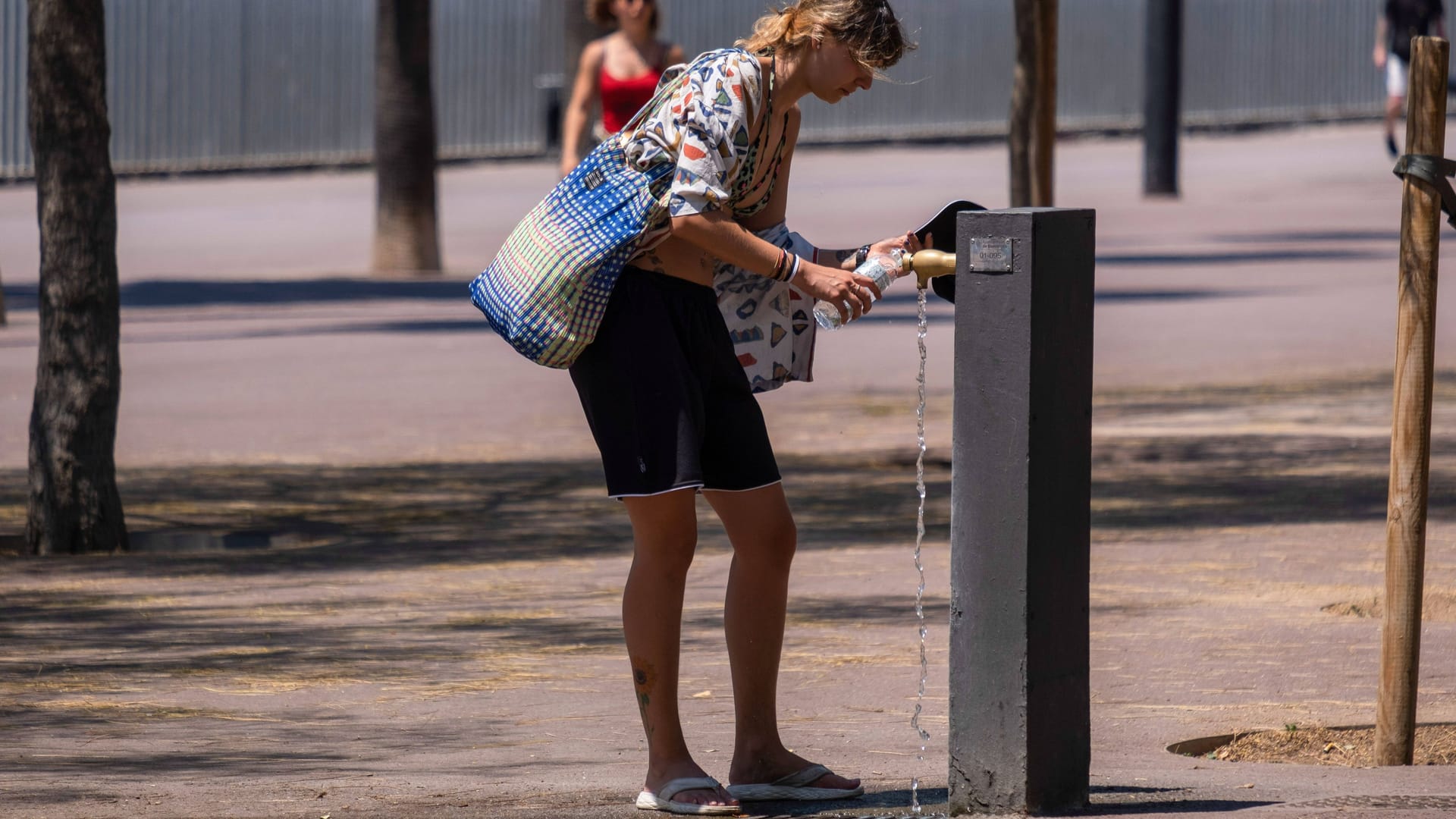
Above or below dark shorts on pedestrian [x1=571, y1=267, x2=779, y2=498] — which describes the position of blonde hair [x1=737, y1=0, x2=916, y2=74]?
above

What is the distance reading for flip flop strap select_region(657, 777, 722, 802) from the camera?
474cm

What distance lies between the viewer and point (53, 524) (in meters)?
8.34

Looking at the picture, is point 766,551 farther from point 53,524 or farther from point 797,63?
point 53,524

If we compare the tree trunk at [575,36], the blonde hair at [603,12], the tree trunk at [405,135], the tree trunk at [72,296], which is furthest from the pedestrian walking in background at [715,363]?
the tree trunk at [575,36]

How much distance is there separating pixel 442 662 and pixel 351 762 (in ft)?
3.93

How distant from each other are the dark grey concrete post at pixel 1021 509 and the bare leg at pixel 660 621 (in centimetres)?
58

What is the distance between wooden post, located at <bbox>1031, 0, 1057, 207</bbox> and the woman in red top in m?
2.81

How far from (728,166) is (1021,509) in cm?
88

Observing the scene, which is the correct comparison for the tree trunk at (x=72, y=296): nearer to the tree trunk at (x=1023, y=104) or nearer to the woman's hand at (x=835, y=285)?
the tree trunk at (x=1023, y=104)

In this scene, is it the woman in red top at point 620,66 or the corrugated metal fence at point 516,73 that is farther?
the corrugated metal fence at point 516,73

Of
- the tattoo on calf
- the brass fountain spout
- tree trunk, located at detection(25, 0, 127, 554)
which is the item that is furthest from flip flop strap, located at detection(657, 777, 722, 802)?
tree trunk, located at detection(25, 0, 127, 554)

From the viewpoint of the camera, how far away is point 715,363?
486 centimetres

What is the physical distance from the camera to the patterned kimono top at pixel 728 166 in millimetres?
4590

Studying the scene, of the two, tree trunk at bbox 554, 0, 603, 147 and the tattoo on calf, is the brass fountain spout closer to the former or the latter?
the tattoo on calf
